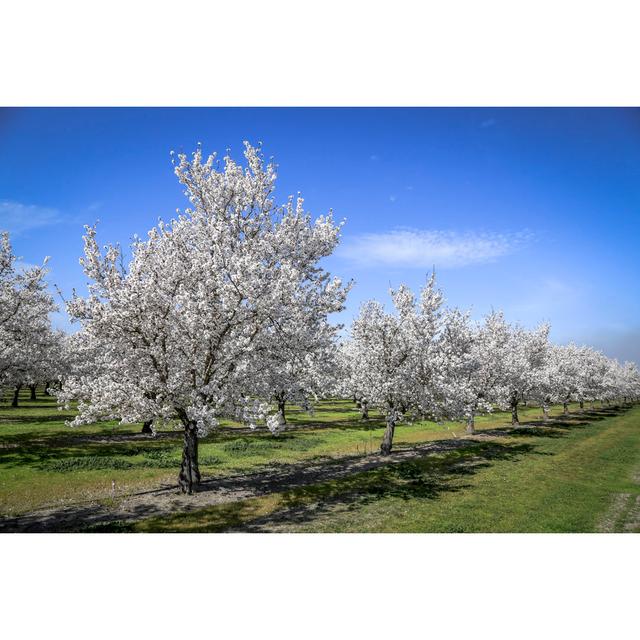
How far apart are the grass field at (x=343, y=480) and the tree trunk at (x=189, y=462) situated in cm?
140

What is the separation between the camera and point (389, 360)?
88.7 ft

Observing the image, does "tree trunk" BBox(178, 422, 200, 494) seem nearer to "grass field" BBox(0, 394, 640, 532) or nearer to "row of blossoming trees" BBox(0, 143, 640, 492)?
"row of blossoming trees" BBox(0, 143, 640, 492)

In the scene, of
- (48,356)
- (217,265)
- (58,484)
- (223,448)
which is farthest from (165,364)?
(48,356)

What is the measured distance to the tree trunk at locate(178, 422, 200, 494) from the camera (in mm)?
17234

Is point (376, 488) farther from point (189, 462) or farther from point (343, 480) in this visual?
point (189, 462)

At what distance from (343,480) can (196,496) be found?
23.2 ft

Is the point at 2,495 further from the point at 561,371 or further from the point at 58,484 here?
the point at 561,371

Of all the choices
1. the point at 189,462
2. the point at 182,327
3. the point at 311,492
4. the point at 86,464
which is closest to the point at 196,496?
the point at 189,462

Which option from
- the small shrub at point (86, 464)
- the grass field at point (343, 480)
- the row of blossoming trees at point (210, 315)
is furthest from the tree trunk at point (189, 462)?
the small shrub at point (86, 464)

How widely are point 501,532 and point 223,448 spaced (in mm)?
19908

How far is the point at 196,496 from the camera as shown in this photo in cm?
1692

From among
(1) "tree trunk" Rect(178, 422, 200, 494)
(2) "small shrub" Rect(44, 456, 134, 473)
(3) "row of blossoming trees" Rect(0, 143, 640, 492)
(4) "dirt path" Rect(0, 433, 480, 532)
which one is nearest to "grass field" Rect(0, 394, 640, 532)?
(2) "small shrub" Rect(44, 456, 134, 473)

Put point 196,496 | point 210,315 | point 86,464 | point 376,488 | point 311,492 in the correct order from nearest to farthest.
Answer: point 210,315, point 196,496, point 311,492, point 376,488, point 86,464
